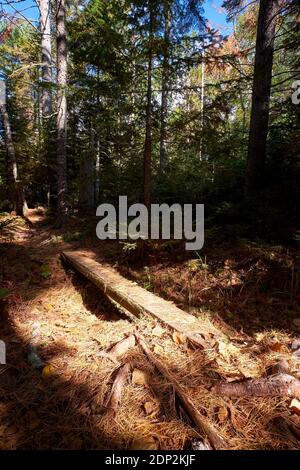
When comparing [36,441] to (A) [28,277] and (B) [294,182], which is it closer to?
(A) [28,277]

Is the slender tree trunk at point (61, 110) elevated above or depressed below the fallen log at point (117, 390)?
above

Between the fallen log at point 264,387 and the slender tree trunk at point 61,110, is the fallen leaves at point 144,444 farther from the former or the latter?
the slender tree trunk at point 61,110

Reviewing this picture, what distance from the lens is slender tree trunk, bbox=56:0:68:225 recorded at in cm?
955

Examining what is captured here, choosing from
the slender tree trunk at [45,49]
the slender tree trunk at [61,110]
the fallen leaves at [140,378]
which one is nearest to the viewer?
the fallen leaves at [140,378]

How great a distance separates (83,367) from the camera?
9.54 ft

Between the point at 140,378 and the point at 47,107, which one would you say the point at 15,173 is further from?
the point at 140,378

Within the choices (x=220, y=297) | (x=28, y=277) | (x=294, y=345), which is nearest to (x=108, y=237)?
(x=28, y=277)

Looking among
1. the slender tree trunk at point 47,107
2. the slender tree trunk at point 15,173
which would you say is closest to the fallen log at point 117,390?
the slender tree trunk at point 47,107

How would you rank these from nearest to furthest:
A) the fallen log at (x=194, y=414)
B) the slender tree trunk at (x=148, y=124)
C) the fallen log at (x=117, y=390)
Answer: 1. the fallen log at (x=194, y=414)
2. the fallen log at (x=117, y=390)
3. the slender tree trunk at (x=148, y=124)

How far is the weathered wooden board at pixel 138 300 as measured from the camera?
3.41 metres

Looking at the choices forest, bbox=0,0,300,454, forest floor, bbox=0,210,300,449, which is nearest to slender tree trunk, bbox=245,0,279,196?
forest, bbox=0,0,300,454

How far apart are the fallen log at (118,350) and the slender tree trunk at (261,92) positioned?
505 centimetres

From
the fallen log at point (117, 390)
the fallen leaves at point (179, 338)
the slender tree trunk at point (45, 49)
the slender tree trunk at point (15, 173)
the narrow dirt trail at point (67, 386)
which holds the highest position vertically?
the slender tree trunk at point (45, 49)

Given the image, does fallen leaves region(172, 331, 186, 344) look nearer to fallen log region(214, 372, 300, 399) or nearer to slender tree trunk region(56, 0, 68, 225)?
fallen log region(214, 372, 300, 399)
